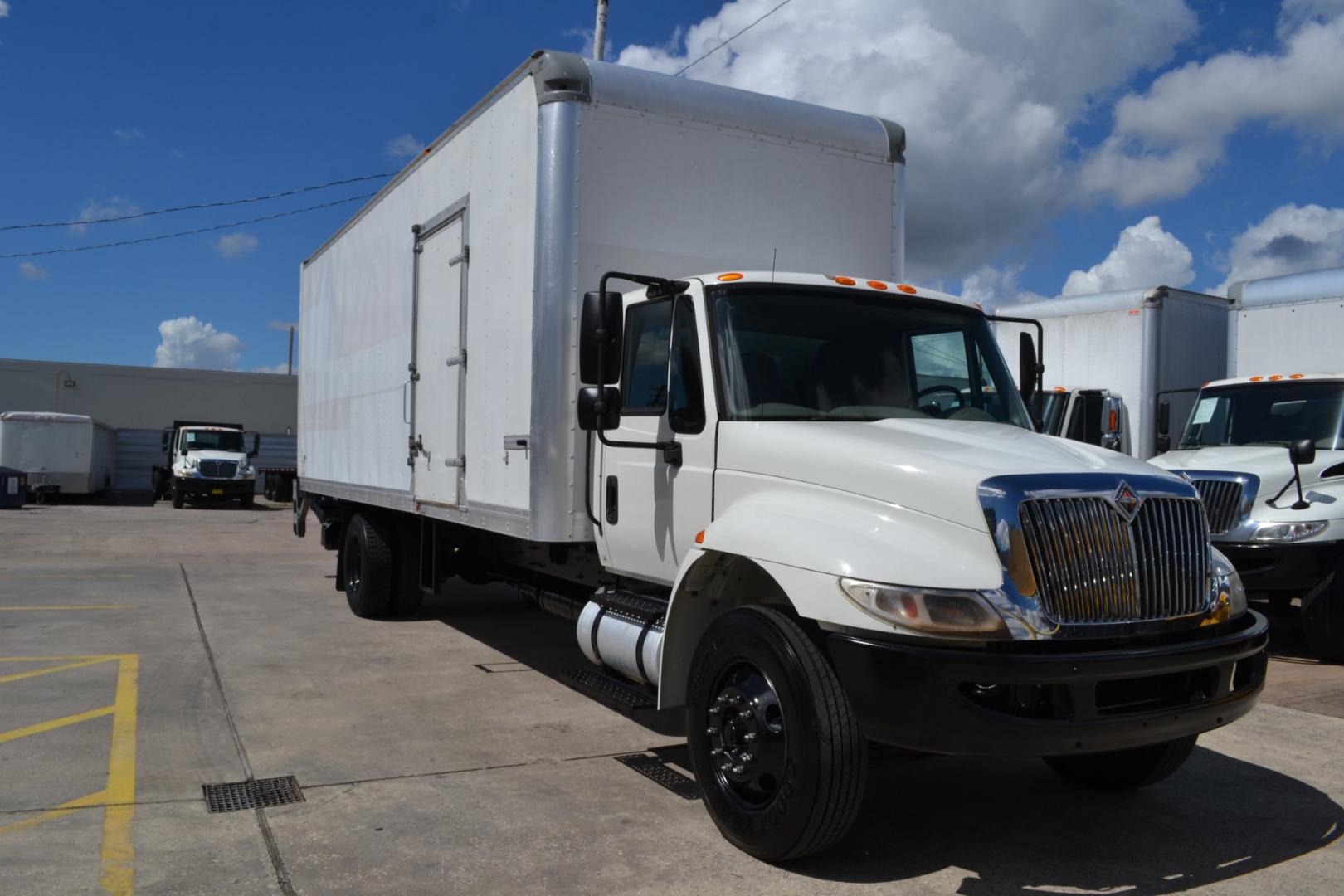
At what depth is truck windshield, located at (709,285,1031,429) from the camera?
5066 mm

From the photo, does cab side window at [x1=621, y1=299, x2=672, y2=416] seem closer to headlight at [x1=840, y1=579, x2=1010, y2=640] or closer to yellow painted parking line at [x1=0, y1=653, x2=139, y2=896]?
headlight at [x1=840, y1=579, x2=1010, y2=640]

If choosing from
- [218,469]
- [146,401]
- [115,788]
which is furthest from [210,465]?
[115,788]

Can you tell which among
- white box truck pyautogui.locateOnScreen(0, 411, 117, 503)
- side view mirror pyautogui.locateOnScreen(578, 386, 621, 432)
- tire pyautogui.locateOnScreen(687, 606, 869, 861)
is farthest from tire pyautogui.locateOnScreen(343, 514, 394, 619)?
white box truck pyautogui.locateOnScreen(0, 411, 117, 503)

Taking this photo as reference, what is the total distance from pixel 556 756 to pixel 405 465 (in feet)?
11.8

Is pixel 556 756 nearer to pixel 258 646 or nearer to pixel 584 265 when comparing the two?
pixel 584 265

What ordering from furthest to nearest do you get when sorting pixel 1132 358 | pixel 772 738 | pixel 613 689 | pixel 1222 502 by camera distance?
pixel 1132 358, pixel 1222 502, pixel 613 689, pixel 772 738

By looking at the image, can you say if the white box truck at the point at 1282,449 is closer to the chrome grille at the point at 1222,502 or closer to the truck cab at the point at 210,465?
the chrome grille at the point at 1222,502

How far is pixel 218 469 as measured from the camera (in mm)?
29797

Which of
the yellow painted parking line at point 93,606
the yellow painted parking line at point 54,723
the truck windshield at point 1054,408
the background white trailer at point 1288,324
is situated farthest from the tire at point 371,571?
the background white trailer at point 1288,324

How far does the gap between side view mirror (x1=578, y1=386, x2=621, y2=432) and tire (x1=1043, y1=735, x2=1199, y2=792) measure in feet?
8.29

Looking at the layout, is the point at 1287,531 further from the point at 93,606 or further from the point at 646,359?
the point at 93,606

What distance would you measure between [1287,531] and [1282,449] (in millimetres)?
1111

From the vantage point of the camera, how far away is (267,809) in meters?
4.96

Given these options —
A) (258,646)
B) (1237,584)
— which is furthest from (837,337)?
(258,646)
